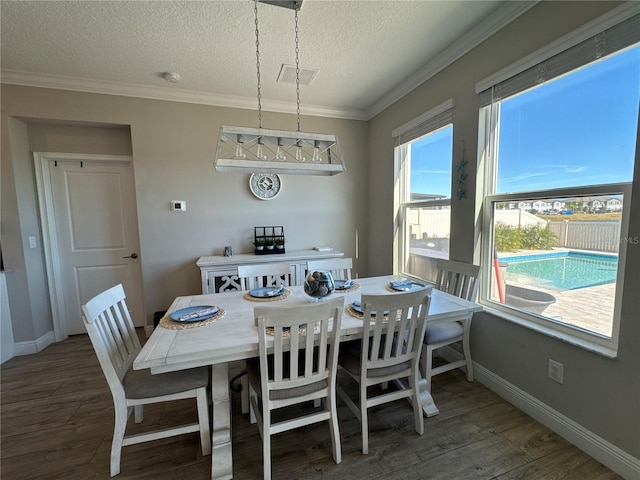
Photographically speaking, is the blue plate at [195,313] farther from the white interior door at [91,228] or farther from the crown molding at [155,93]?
the crown molding at [155,93]

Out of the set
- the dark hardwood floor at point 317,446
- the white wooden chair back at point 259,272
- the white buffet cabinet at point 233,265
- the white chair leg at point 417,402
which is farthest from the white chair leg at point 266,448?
the white buffet cabinet at point 233,265

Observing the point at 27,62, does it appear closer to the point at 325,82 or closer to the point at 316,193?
the point at 325,82

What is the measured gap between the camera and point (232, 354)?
1.29 m

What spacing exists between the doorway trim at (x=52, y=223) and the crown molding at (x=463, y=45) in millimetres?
3104

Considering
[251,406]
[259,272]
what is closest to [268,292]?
[259,272]

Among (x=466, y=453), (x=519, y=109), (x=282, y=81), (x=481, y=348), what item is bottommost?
(x=466, y=453)

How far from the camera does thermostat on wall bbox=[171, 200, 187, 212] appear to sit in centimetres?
305

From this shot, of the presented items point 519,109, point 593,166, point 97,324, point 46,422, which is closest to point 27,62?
point 97,324

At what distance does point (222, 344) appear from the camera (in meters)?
1.30

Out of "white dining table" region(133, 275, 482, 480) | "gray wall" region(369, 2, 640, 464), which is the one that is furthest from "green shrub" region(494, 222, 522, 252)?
"white dining table" region(133, 275, 482, 480)

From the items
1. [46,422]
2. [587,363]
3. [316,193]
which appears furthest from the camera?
[316,193]

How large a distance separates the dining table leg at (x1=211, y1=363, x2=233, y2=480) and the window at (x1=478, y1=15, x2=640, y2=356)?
6.60 feet

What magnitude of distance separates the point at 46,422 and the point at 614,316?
11.6ft

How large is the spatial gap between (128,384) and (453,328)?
6.99 ft
